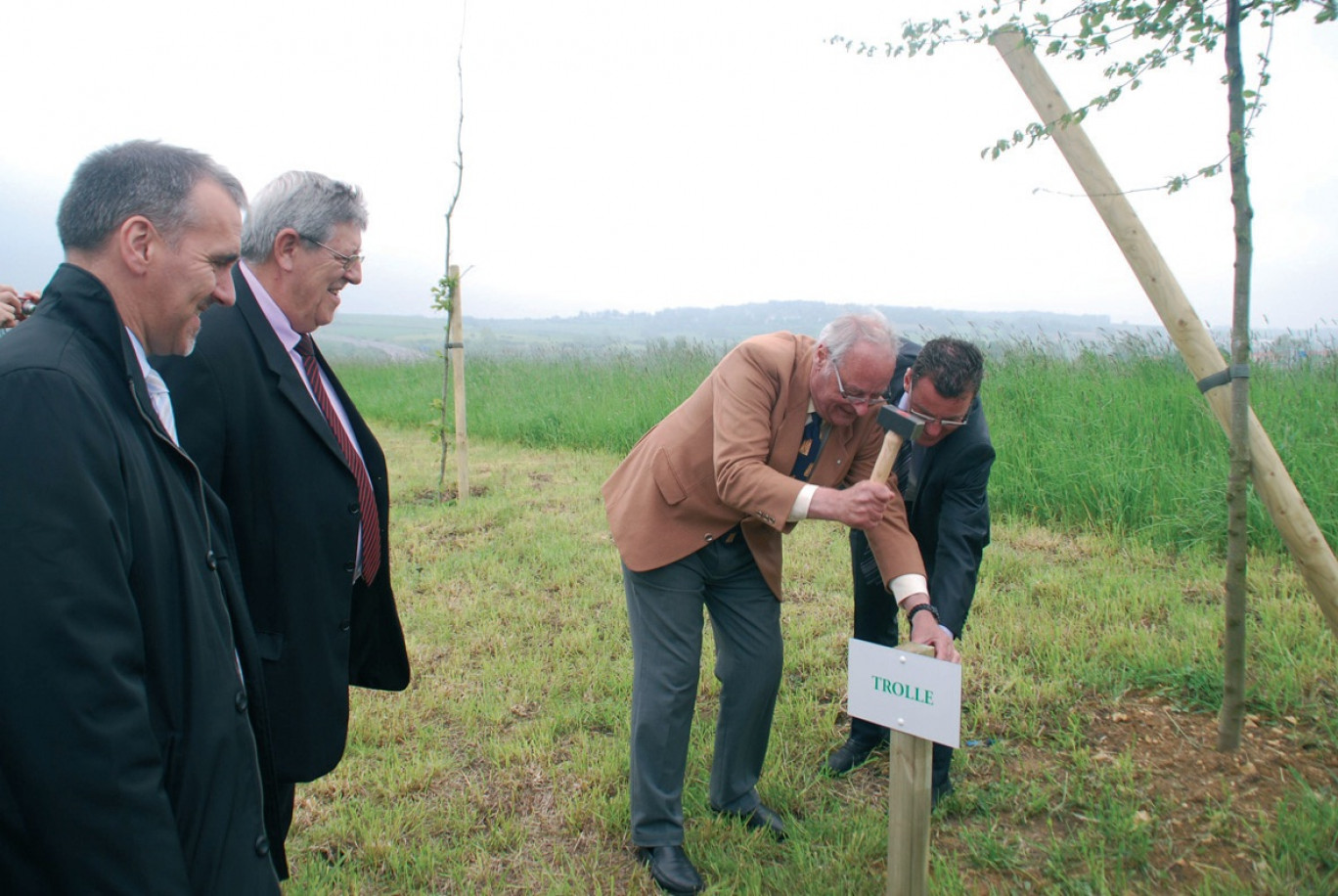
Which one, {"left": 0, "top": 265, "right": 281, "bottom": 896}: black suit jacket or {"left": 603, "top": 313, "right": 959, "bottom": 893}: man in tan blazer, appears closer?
{"left": 0, "top": 265, "right": 281, "bottom": 896}: black suit jacket

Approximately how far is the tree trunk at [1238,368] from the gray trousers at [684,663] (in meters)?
1.56

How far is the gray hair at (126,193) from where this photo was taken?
1.45 m

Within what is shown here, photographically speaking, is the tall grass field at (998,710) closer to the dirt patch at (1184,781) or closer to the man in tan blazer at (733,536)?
the dirt patch at (1184,781)

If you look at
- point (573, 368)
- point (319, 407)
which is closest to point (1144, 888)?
point (319, 407)

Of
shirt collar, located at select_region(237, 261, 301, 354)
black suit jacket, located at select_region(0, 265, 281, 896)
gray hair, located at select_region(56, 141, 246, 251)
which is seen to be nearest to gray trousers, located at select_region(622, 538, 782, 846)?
shirt collar, located at select_region(237, 261, 301, 354)

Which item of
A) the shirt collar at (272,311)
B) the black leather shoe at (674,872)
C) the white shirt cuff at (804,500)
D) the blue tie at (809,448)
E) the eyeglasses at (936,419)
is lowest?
the black leather shoe at (674,872)

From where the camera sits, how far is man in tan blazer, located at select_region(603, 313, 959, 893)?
2.64 meters

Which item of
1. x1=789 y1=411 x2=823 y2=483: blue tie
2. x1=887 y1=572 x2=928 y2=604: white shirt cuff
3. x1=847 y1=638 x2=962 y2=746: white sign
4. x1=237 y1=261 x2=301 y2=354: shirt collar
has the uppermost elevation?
x1=237 y1=261 x2=301 y2=354: shirt collar

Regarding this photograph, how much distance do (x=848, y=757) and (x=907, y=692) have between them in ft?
4.69

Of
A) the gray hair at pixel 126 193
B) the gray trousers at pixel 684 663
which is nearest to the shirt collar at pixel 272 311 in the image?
the gray hair at pixel 126 193

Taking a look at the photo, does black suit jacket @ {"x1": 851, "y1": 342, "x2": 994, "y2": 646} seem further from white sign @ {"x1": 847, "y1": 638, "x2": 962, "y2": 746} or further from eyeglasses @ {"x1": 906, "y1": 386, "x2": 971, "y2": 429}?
white sign @ {"x1": 847, "y1": 638, "x2": 962, "y2": 746}

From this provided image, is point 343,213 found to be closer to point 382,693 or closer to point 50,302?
point 50,302

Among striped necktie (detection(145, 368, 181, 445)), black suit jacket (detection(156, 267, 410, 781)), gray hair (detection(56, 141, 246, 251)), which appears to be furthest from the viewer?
black suit jacket (detection(156, 267, 410, 781))

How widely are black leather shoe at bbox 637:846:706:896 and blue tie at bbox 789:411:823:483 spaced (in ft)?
4.31
